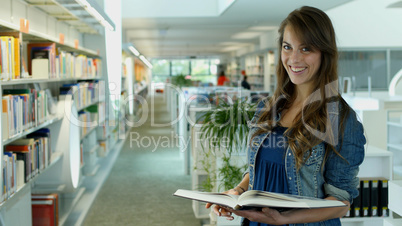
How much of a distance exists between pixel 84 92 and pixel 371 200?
374cm

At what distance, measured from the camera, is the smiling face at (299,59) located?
1.44 m

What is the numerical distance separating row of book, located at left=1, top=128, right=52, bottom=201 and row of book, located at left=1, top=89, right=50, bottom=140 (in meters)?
0.15

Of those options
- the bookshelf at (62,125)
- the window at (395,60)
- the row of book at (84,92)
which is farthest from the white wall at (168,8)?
the window at (395,60)

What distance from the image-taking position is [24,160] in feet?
10.4

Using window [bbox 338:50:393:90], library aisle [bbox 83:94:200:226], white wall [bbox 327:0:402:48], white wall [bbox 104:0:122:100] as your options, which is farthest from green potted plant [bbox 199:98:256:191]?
window [bbox 338:50:393:90]

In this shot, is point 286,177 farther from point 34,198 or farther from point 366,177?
point 34,198

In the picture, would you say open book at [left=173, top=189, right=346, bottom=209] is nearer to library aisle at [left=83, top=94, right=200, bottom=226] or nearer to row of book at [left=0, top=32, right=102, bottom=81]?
row of book at [left=0, top=32, right=102, bottom=81]

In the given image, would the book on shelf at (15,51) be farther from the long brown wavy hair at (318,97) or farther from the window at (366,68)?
the window at (366,68)

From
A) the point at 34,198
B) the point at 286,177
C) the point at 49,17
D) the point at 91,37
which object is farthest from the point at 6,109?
the point at 91,37

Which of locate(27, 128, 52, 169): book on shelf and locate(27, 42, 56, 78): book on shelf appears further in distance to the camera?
locate(27, 42, 56, 78): book on shelf

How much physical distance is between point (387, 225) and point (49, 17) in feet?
15.0

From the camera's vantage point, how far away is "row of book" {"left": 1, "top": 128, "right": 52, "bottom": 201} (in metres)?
2.74

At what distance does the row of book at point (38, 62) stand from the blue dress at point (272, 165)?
1.79m

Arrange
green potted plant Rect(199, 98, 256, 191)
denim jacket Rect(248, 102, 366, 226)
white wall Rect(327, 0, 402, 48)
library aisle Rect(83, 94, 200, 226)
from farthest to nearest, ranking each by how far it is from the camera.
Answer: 1. white wall Rect(327, 0, 402, 48)
2. library aisle Rect(83, 94, 200, 226)
3. green potted plant Rect(199, 98, 256, 191)
4. denim jacket Rect(248, 102, 366, 226)
